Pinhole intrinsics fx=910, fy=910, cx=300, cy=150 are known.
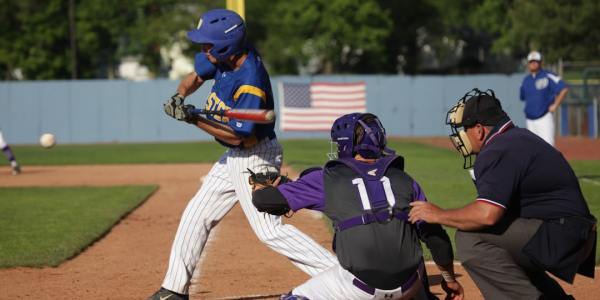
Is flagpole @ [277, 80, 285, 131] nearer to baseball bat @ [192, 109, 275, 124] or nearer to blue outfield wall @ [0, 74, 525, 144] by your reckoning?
blue outfield wall @ [0, 74, 525, 144]

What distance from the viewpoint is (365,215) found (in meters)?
4.84

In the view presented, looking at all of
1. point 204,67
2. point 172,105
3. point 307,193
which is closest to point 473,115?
point 307,193

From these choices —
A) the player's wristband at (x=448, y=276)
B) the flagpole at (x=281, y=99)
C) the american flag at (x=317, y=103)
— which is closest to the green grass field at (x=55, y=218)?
the player's wristband at (x=448, y=276)

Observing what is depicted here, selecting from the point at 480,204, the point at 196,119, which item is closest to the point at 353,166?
the point at 480,204

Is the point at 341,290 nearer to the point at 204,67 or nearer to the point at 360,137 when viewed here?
the point at 360,137

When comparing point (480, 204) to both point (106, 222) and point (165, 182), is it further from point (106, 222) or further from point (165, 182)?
point (165, 182)

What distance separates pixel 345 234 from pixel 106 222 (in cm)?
757

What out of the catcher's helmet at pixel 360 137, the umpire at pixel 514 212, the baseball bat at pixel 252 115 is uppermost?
the baseball bat at pixel 252 115

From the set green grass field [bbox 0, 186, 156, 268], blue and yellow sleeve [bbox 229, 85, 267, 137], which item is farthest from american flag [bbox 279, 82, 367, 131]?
blue and yellow sleeve [bbox 229, 85, 267, 137]

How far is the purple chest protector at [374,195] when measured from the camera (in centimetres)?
484

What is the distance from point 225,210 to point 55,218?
6.46 m

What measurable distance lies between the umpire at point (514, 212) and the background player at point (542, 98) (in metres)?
10.6

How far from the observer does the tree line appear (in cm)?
4059

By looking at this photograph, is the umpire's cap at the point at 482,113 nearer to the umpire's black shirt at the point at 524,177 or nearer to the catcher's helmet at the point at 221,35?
the umpire's black shirt at the point at 524,177
